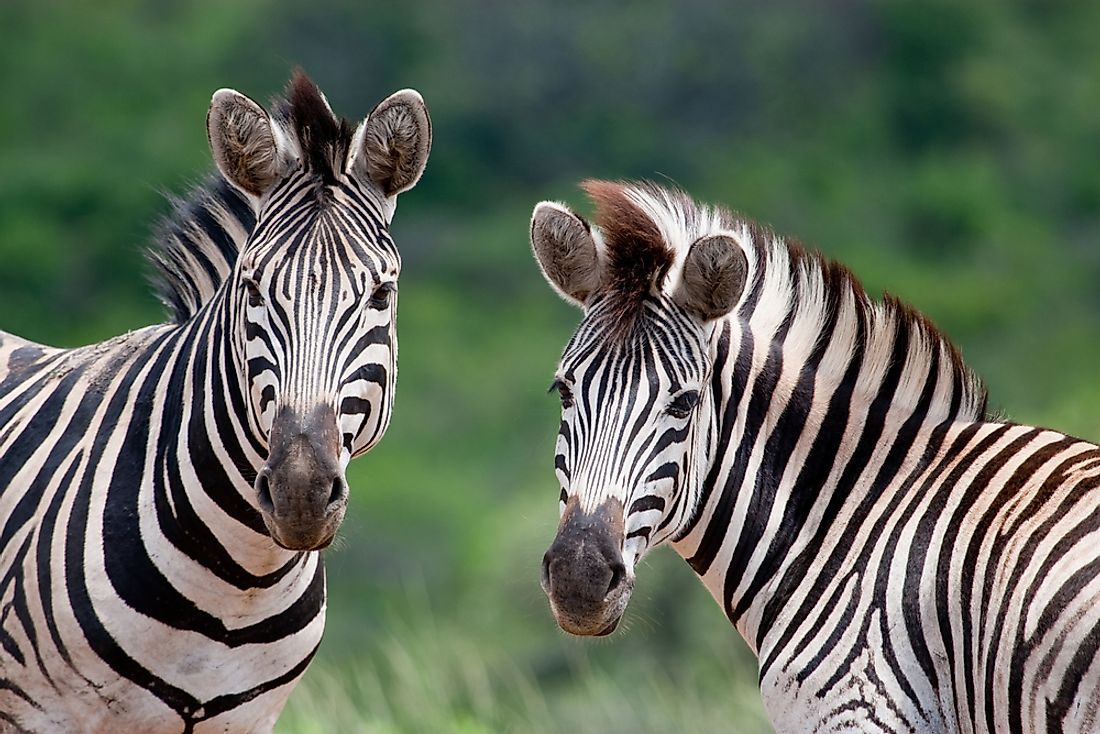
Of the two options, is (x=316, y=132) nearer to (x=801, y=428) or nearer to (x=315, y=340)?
(x=315, y=340)

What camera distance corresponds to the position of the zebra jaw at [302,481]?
4730mm

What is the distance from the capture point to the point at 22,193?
5347 cm

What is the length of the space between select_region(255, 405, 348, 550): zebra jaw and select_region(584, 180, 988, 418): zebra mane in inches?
41.6

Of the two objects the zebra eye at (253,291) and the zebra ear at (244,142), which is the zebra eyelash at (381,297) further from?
the zebra ear at (244,142)

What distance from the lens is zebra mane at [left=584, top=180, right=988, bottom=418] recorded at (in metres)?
5.14

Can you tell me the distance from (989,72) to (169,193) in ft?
181

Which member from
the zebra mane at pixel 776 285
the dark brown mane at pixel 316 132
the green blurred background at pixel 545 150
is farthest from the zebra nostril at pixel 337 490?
the green blurred background at pixel 545 150

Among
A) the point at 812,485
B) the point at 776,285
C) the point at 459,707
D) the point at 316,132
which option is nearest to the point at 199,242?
the point at 316,132

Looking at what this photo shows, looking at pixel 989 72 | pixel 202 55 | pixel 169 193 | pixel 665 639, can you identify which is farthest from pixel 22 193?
pixel 169 193

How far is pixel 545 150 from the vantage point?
54125mm

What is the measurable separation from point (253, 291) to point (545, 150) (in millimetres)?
49605

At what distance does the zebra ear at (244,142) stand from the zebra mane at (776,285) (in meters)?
1.16

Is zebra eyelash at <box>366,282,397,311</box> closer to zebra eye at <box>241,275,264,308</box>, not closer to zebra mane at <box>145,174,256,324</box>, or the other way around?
zebra eye at <box>241,275,264,308</box>

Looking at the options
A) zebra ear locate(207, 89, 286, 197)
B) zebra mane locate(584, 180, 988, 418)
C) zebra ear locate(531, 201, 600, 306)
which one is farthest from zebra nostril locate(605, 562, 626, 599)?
zebra ear locate(207, 89, 286, 197)
